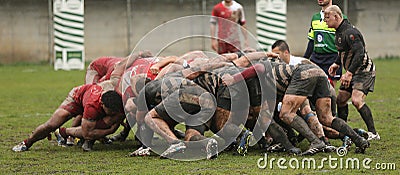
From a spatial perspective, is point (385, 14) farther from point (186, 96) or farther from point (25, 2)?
point (186, 96)

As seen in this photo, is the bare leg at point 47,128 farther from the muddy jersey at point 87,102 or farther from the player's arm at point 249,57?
the player's arm at point 249,57

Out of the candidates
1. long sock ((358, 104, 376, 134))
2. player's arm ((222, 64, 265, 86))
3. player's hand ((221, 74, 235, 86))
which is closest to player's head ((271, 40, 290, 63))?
player's arm ((222, 64, 265, 86))

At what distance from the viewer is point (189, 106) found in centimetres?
942

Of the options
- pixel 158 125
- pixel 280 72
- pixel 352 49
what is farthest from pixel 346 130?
pixel 158 125

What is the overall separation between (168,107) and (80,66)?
15802mm

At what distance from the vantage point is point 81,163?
29.6ft

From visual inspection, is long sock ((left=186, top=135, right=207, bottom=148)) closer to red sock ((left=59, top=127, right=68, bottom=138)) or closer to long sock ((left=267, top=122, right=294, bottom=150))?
long sock ((left=267, top=122, right=294, bottom=150))

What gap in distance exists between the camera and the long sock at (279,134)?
9.38m

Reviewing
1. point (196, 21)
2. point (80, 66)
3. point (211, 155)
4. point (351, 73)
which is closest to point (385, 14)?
point (196, 21)

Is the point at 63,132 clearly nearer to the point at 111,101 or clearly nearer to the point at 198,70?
the point at 111,101

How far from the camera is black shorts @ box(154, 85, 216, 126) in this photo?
9.41 m

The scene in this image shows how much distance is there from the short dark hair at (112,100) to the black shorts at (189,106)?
51 centimetres

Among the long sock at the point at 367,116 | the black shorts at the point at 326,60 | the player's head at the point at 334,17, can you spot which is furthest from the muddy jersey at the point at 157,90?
the black shorts at the point at 326,60

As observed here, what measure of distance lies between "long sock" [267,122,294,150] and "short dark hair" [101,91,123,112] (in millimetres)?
1851
